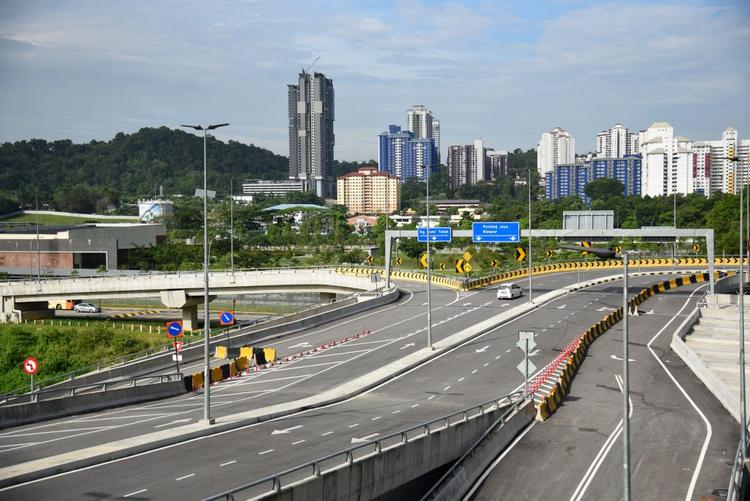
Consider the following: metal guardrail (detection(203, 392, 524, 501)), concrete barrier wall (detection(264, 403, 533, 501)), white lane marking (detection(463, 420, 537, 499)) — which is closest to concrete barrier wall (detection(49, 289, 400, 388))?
metal guardrail (detection(203, 392, 524, 501))

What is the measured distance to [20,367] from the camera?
6431 cm

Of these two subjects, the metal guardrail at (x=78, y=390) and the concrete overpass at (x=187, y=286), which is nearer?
the metal guardrail at (x=78, y=390)

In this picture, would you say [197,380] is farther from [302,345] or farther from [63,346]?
[63,346]

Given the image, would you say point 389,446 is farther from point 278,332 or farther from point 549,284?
point 549,284

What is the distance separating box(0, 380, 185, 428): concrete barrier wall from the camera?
28500 mm

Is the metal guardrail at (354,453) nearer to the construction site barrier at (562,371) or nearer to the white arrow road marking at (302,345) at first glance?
the construction site barrier at (562,371)

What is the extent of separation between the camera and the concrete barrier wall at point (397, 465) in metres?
20.4

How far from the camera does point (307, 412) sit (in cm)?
3059

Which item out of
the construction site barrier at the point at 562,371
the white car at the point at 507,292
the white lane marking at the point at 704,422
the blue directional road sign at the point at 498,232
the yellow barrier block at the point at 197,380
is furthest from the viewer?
the blue directional road sign at the point at 498,232

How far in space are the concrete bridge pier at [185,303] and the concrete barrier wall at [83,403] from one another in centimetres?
4149

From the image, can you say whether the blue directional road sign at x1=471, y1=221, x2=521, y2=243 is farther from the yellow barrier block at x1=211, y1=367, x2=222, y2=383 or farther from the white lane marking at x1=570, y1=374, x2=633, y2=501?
the white lane marking at x1=570, y1=374, x2=633, y2=501

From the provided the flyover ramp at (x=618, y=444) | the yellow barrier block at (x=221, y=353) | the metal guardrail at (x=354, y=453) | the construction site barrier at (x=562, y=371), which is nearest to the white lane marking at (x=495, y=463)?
the flyover ramp at (x=618, y=444)

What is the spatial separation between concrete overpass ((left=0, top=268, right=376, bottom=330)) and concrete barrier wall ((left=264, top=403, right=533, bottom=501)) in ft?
151

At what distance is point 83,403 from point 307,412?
8.44 metres
